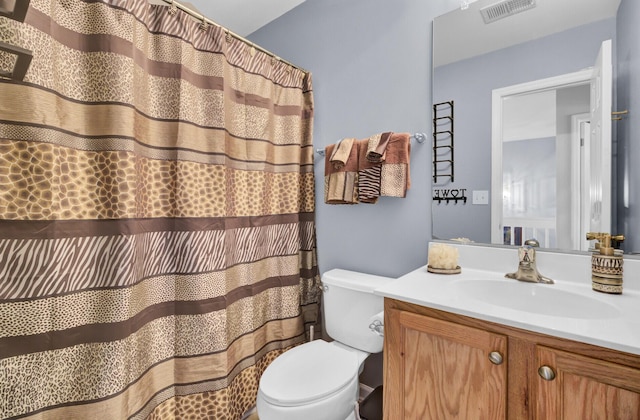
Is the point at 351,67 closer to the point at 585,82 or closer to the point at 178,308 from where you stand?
the point at 585,82

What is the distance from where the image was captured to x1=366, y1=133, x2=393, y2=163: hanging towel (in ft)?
4.79

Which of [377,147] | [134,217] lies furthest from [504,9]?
[134,217]

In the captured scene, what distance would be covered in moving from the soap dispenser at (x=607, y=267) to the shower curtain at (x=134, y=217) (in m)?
1.41

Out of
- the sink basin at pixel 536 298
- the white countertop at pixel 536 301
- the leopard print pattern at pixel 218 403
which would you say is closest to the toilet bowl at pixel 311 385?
the leopard print pattern at pixel 218 403

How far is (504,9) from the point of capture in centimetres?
127

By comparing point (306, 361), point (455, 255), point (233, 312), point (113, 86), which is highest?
point (113, 86)

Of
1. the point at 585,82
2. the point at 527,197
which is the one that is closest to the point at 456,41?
the point at 585,82

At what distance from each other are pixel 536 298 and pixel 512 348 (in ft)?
1.34

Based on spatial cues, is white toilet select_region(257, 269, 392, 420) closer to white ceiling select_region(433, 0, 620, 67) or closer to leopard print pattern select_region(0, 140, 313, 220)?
leopard print pattern select_region(0, 140, 313, 220)

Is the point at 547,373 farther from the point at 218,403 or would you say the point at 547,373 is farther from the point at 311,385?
the point at 218,403

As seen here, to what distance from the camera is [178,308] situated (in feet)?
4.15

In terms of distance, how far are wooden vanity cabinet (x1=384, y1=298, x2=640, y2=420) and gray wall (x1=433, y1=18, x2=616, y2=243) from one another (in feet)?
1.98

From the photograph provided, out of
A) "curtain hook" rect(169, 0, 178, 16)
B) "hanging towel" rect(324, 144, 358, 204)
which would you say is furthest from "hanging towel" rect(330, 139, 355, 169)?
"curtain hook" rect(169, 0, 178, 16)

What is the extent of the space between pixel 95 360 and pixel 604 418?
1.46 m
